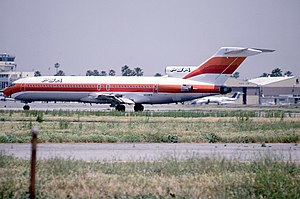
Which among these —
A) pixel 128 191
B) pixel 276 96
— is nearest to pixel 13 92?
pixel 128 191

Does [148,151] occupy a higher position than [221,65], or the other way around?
[221,65]

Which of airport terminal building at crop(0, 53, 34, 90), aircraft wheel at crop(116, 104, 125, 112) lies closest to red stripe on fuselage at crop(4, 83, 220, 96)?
aircraft wheel at crop(116, 104, 125, 112)

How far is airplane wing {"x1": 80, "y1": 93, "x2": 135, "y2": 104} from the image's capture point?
55.2 m

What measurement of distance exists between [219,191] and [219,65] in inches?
1634

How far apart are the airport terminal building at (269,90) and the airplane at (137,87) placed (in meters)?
71.8

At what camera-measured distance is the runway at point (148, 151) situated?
19.1 m

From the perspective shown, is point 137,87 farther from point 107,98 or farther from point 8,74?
point 8,74

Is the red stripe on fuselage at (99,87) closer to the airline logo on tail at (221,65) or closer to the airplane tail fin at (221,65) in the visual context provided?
the airline logo on tail at (221,65)

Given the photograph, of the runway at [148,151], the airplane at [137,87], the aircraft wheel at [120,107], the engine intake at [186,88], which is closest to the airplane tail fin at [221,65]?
the airplane at [137,87]

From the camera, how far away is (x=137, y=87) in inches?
2208

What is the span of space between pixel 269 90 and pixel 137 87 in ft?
296

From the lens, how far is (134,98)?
5616 centimetres

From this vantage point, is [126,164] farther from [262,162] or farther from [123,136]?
[123,136]

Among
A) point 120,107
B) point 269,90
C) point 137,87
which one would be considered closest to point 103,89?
point 120,107
